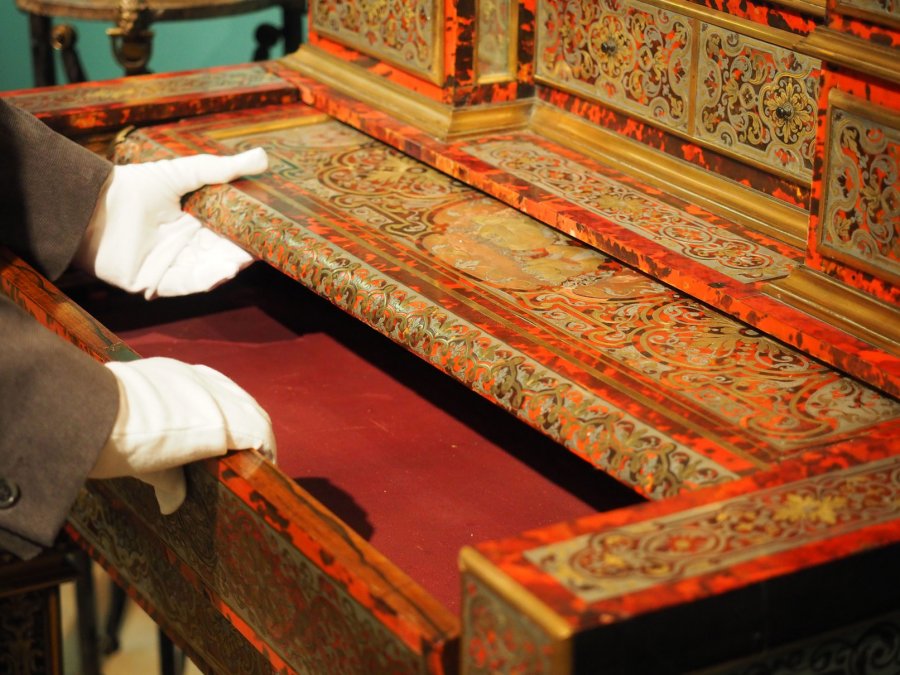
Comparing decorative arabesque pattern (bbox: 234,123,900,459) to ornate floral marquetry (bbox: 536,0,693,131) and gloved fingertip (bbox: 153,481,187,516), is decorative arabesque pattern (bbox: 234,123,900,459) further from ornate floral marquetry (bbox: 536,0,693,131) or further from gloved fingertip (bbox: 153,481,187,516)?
gloved fingertip (bbox: 153,481,187,516)

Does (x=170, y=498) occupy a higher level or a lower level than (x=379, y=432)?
higher

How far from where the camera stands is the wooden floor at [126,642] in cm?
345

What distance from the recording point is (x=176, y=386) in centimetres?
164

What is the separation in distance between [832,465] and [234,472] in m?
0.63

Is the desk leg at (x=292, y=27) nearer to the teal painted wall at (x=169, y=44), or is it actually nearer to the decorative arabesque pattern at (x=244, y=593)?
the teal painted wall at (x=169, y=44)

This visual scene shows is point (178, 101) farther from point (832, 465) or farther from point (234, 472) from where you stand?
point (832, 465)

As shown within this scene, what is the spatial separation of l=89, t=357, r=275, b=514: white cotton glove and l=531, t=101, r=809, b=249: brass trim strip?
0.77 meters

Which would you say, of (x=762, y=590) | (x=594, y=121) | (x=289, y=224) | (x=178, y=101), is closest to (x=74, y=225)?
(x=289, y=224)

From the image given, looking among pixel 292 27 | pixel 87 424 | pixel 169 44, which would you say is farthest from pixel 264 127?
pixel 169 44

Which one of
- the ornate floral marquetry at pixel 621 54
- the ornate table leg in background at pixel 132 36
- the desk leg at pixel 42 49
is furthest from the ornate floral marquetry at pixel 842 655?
the desk leg at pixel 42 49

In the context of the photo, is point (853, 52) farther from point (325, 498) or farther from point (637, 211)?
point (325, 498)

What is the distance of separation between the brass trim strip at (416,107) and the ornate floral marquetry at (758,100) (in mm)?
440

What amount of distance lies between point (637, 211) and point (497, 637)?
3.24ft

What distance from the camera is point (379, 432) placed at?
2256 mm
